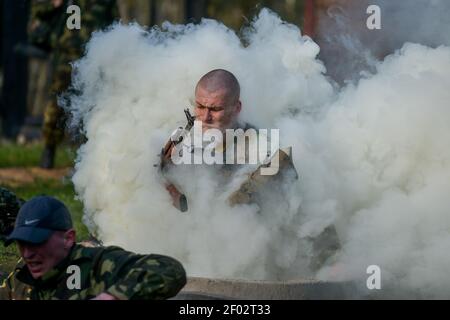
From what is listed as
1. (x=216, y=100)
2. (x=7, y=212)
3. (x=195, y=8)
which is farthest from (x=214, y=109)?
(x=195, y=8)

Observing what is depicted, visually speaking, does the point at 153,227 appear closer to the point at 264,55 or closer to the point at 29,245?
the point at 264,55

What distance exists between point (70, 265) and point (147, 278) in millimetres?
426

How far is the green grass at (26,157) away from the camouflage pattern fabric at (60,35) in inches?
18.6

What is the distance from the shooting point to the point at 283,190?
819 centimetres

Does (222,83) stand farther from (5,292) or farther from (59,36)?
(59,36)

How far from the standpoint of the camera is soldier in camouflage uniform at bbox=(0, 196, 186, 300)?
6.07m

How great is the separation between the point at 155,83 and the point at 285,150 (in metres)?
1.22

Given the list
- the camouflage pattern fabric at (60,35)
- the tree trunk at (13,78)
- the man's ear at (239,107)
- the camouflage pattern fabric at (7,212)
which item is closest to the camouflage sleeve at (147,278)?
the man's ear at (239,107)

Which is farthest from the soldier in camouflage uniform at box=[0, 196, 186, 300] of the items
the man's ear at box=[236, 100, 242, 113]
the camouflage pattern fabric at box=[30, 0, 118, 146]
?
the camouflage pattern fabric at box=[30, 0, 118, 146]

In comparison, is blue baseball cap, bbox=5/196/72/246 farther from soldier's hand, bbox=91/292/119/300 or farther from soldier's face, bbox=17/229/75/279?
soldier's hand, bbox=91/292/119/300

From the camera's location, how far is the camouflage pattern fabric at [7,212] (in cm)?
885

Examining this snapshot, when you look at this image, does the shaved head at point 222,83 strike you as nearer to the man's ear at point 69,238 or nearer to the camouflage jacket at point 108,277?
the camouflage jacket at point 108,277

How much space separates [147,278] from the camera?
19.9 ft
